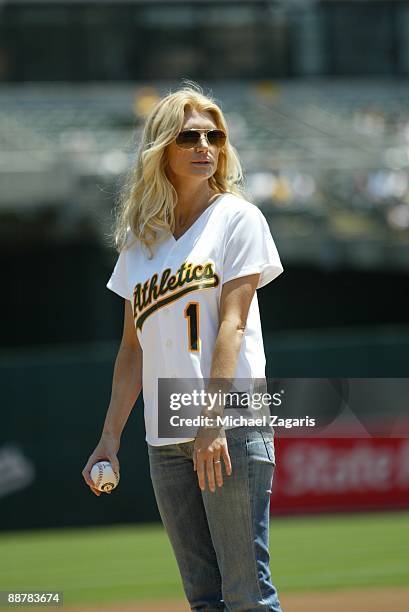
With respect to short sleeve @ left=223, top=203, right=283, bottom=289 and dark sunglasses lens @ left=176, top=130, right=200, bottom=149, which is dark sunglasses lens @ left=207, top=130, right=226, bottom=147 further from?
short sleeve @ left=223, top=203, right=283, bottom=289

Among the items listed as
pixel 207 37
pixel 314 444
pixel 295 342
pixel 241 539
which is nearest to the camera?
pixel 241 539

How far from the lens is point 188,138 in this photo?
9.71 feet

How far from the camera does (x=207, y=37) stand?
66.1 ft

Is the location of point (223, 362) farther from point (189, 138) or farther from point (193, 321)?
point (189, 138)

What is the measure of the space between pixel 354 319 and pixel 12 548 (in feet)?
28.1

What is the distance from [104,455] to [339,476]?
9.09m

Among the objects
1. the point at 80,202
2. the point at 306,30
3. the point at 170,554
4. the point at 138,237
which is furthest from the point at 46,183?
the point at 138,237

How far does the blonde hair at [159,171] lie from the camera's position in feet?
9.72

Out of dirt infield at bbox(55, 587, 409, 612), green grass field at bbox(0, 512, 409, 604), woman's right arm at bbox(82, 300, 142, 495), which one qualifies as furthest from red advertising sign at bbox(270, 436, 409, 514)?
woman's right arm at bbox(82, 300, 142, 495)

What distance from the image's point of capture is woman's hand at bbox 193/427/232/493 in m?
2.69

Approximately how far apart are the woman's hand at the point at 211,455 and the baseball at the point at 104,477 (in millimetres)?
342

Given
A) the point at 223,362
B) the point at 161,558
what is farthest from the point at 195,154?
the point at 161,558

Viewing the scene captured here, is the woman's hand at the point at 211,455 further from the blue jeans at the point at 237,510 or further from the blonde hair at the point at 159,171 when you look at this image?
the blonde hair at the point at 159,171

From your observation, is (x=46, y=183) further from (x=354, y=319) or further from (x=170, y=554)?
(x=170, y=554)
